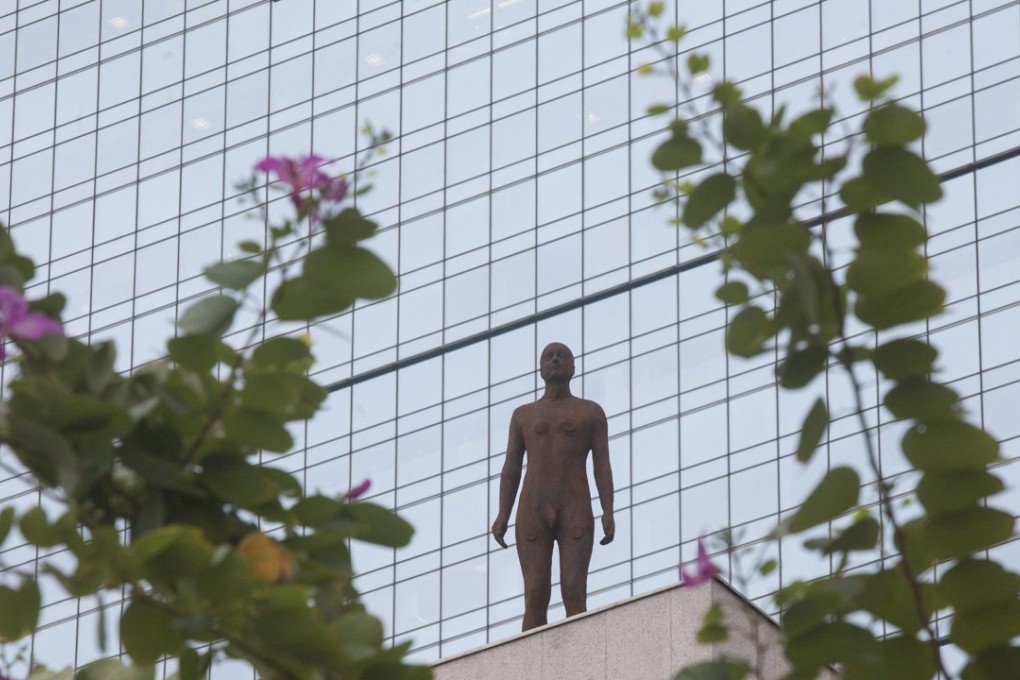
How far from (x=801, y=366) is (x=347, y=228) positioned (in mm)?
675

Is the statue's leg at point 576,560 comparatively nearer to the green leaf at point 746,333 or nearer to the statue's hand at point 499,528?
the statue's hand at point 499,528

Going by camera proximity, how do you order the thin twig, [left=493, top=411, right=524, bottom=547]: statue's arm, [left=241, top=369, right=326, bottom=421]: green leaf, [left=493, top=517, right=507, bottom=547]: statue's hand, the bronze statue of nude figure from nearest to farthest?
the thin twig → [left=241, top=369, right=326, bottom=421]: green leaf → [left=493, top=517, right=507, bottom=547]: statue's hand → the bronze statue of nude figure → [left=493, top=411, right=524, bottom=547]: statue's arm

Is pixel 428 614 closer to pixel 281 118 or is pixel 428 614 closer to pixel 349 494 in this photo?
pixel 281 118

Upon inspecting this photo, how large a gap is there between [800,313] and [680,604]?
1280 centimetres

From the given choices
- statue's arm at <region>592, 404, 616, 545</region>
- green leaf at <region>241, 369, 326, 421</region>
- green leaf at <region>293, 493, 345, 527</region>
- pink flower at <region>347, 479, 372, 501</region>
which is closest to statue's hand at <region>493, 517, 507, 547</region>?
statue's arm at <region>592, 404, 616, 545</region>

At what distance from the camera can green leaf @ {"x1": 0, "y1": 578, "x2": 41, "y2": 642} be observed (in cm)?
353

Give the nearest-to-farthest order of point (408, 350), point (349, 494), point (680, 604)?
point (349, 494) → point (680, 604) → point (408, 350)

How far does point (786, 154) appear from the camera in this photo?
3.38 m

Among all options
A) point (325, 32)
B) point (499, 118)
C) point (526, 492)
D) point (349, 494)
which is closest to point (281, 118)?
point (325, 32)

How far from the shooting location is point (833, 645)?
130 inches

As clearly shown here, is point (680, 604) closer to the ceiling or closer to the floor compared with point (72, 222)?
closer to the floor

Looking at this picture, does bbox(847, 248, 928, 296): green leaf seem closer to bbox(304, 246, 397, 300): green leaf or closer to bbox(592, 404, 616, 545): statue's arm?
bbox(304, 246, 397, 300): green leaf

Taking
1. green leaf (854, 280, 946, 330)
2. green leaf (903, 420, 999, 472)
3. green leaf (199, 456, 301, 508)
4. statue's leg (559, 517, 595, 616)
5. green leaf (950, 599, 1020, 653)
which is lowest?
green leaf (950, 599, 1020, 653)

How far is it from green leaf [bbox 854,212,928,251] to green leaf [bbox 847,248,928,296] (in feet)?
0.03
